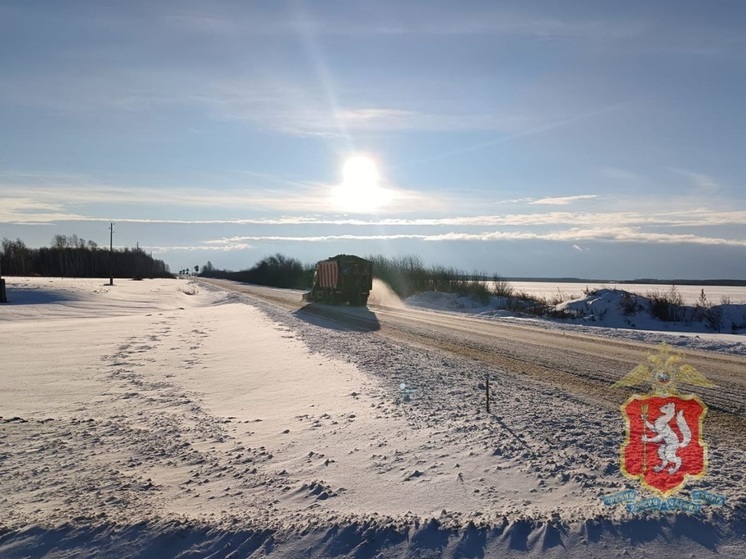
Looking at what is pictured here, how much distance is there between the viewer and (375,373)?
1187 centimetres

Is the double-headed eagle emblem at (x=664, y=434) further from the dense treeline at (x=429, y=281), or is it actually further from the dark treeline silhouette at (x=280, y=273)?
the dark treeline silhouette at (x=280, y=273)

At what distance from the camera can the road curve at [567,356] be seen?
9.46m

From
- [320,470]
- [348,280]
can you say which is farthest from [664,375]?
[348,280]

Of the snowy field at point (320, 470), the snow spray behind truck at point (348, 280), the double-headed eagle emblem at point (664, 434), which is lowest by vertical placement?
the snowy field at point (320, 470)

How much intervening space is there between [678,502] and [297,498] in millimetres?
3178

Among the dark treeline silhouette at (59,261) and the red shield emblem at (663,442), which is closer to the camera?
the red shield emblem at (663,442)

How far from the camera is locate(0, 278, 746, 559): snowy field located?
4684 millimetres

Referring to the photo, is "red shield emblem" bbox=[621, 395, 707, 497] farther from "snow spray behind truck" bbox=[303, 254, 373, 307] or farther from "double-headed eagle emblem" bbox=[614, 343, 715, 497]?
"snow spray behind truck" bbox=[303, 254, 373, 307]

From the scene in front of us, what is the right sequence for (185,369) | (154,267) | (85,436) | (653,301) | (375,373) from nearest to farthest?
(85,436)
(375,373)
(185,369)
(653,301)
(154,267)

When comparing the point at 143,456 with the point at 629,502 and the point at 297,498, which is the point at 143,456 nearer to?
the point at 297,498

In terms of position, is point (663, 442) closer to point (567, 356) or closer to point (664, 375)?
point (664, 375)

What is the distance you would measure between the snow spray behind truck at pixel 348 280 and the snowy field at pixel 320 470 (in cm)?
2464

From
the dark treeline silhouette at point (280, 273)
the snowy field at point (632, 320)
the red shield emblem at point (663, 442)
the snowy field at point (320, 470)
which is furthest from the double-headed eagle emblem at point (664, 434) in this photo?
the dark treeline silhouette at point (280, 273)

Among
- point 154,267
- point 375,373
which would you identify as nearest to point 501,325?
point 375,373
